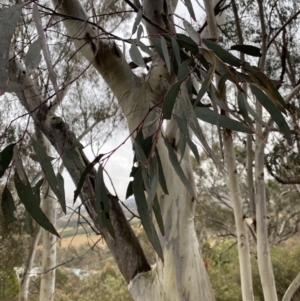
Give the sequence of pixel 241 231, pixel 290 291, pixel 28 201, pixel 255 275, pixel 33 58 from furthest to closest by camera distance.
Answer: pixel 255 275 < pixel 290 291 < pixel 241 231 < pixel 28 201 < pixel 33 58

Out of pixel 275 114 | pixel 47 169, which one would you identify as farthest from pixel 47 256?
pixel 275 114

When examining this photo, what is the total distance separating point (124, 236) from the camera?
1014 mm

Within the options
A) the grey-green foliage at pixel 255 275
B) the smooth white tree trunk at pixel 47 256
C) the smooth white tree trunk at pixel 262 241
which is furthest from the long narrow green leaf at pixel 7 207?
the grey-green foliage at pixel 255 275

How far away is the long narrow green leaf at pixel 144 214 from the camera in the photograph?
627mm

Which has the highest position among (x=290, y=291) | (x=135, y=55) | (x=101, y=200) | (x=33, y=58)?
(x=135, y=55)

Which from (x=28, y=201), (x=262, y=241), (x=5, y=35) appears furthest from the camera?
(x=262, y=241)

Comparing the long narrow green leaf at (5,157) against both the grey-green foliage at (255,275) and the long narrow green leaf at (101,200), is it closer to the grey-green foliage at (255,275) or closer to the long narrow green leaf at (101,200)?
the long narrow green leaf at (101,200)

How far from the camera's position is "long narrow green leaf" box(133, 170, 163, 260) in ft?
2.06

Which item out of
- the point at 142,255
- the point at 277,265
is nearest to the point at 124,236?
the point at 142,255

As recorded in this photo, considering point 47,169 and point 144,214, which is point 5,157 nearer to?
point 47,169

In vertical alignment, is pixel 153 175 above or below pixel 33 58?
below

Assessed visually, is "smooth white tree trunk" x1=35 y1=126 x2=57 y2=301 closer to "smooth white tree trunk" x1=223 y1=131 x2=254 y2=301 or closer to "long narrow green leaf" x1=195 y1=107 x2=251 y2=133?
"smooth white tree trunk" x1=223 y1=131 x2=254 y2=301

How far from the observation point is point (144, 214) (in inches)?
25.3

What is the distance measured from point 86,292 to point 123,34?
432 centimetres
